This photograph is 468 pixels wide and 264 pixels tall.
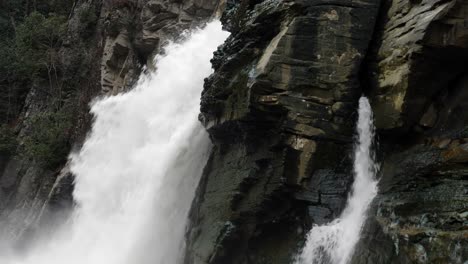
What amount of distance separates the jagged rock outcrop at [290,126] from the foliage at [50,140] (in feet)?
46.1

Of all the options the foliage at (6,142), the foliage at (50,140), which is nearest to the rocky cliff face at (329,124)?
the foliage at (50,140)

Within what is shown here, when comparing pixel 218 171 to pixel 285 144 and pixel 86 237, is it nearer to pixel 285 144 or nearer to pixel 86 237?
pixel 285 144

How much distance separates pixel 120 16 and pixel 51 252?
1093 cm

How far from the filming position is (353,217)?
778 centimetres

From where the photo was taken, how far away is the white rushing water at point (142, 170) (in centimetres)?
1235

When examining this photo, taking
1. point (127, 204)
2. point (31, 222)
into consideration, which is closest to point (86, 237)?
point (127, 204)

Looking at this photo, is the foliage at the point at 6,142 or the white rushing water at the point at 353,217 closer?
the white rushing water at the point at 353,217

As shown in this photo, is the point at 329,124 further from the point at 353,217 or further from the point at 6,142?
the point at 6,142

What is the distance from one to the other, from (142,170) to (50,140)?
924cm

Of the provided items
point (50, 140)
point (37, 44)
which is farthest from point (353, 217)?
point (37, 44)

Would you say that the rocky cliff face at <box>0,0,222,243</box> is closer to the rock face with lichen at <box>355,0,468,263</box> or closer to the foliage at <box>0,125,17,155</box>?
the foliage at <box>0,125,17,155</box>

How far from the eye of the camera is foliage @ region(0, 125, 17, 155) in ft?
78.7

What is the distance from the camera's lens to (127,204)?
14.2m

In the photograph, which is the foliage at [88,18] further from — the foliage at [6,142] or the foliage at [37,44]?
the foliage at [6,142]
